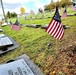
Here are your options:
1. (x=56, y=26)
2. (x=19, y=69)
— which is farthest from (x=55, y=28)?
(x=19, y=69)

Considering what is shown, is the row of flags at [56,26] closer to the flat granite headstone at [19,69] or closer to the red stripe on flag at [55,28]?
the red stripe on flag at [55,28]

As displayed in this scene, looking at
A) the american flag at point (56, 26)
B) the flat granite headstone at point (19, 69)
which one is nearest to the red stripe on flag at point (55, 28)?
the american flag at point (56, 26)

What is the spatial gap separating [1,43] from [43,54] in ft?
8.01

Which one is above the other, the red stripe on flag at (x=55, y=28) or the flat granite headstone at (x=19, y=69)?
the red stripe on flag at (x=55, y=28)

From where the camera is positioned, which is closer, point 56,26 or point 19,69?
point 19,69

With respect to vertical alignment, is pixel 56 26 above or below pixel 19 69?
above

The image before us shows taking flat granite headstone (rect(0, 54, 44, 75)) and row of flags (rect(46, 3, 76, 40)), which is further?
row of flags (rect(46, 3, 76, 40))

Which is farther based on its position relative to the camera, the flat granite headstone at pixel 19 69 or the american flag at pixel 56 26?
the american flag at pixel 56 26

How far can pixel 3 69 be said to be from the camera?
3729mm

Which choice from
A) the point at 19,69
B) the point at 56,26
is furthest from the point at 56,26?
the point at 19,69

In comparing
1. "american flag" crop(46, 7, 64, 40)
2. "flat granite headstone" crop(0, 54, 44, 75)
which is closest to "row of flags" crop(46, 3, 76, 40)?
"american flag" crop(46, 7, 64, 40)

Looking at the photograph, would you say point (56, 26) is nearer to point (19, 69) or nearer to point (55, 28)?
point (55, 28)

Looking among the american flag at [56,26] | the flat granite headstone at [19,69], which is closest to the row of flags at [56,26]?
the american flag at [56,26]

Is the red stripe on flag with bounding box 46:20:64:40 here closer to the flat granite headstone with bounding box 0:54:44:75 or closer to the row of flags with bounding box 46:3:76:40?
the row of flags with bounding box 46:3:76:40
